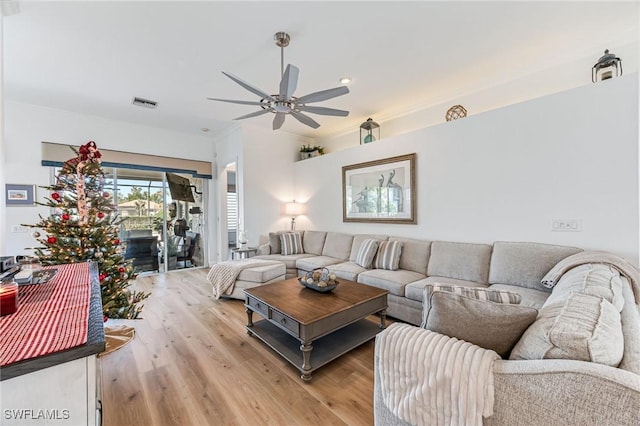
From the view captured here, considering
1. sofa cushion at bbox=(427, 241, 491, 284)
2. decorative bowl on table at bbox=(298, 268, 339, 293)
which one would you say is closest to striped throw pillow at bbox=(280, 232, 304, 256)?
decorative bowl on table at bbox=(298, 268, 339, 293)

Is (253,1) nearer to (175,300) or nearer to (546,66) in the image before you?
(546,66)

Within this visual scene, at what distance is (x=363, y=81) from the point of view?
10.6ft

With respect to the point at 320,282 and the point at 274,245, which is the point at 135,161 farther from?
the point at 320,282

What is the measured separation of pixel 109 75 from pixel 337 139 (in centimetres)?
363

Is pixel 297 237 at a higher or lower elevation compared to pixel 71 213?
lower

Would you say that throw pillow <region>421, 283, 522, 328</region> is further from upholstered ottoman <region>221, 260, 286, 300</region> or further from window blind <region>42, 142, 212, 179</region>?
window blind <region>42, 142, 212, 179</region>

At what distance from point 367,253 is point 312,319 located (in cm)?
180

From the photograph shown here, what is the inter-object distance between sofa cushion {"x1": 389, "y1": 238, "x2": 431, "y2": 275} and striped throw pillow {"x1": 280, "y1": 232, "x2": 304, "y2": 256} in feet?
6.28

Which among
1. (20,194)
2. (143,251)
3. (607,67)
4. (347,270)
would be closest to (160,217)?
(143,251)

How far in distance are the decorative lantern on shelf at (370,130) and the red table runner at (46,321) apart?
3989 millimetres

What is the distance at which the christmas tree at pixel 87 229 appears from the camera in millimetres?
Result: 2221

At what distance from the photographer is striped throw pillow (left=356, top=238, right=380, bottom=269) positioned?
3550 millimetres

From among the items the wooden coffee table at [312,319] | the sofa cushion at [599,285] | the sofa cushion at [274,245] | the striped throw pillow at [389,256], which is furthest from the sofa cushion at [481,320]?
the sofa cushion at [274,245]

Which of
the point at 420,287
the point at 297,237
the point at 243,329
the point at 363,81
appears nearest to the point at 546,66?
the point at 363,81
